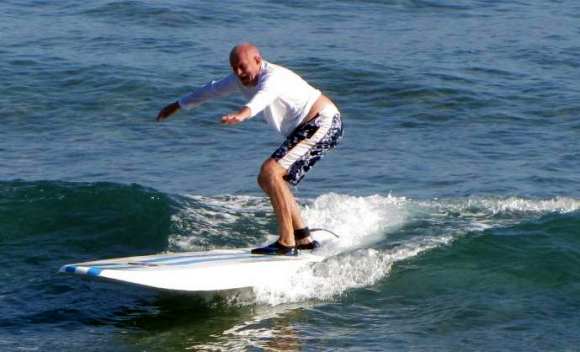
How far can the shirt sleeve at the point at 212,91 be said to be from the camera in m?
9.30

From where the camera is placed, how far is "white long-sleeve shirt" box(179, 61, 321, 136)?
28.7ft

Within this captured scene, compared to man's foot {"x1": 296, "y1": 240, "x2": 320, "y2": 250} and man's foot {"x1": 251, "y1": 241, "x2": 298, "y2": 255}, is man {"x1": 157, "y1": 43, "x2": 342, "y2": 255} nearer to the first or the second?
man's foot {"x1": 251, "y1": 241, "x2": 298, "y2": 255}

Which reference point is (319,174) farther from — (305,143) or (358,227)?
(305,143)

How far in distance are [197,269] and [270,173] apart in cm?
95

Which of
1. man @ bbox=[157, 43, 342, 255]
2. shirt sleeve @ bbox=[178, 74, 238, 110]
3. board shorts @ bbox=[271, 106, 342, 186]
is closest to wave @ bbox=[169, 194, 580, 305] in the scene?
man @ bbox=[157, 43, 342, 255]

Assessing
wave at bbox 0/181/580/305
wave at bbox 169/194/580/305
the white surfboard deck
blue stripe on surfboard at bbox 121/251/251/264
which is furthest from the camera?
wave at bbox 0/181/580/305

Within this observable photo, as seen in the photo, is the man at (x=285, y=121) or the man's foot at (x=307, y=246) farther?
the man's foot at (x=307, y=246)

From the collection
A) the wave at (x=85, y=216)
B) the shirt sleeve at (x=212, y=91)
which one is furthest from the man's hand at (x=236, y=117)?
the wave at (x=85, y=216)

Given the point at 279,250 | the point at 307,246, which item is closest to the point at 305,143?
the point at 279,250

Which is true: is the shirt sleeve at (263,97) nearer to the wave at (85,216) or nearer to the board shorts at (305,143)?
the board shorts at (305,143)

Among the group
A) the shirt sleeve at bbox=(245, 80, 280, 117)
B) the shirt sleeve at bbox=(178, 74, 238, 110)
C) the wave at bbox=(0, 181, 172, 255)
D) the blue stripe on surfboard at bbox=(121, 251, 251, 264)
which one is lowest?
the wave at bbox=(0, 181, 172, 255)

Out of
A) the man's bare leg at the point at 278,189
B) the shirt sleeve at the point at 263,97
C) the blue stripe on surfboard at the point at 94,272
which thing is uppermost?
the shirt sleeve at the point at 263,97

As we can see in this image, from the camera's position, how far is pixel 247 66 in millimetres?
8922

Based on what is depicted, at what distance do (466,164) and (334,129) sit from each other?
5170 mm
